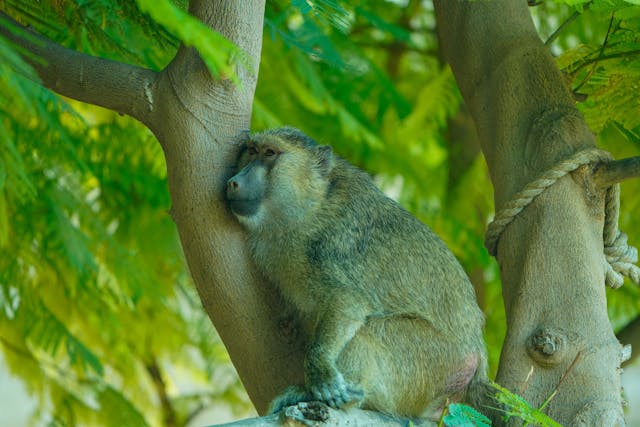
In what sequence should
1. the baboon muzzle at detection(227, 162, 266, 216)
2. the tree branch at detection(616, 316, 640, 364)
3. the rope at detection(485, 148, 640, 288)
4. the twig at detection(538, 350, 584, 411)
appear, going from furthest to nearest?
the tree branch at detection(616, 316, 640, 364) < the rope at detection(485, 148, 640, 288) < the baboon muzzle at detection(227, 162, 266, 216) < the twig at detection(538, 350, 584, 411)

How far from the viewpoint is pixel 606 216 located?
3.93 meters

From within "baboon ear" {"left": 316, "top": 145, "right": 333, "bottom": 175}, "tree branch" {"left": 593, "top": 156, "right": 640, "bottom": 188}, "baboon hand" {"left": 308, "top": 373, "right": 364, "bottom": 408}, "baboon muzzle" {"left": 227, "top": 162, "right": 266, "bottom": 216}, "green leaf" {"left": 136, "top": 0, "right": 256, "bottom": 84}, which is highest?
"tree branch" {"left": 593, "top": 156, "right": 640, "bottom": 188}

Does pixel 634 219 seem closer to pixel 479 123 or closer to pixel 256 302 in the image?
pixel 479 123

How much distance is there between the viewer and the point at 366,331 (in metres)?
3.69

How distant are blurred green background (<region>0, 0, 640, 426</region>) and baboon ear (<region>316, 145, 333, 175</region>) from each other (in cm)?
43

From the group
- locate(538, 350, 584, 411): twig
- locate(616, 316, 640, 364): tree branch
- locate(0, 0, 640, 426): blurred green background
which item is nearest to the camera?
locate(538, 350, 584, 411): twig

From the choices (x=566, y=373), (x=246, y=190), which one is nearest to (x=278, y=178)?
(x=246, y=190)

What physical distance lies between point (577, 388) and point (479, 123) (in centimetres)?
144

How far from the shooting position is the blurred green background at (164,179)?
4.00 meters

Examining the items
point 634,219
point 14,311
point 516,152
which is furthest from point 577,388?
point 14,311

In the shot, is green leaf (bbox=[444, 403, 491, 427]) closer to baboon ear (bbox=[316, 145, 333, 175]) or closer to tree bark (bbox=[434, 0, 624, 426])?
tree bark (bbox=[434, 0, 624, 426])

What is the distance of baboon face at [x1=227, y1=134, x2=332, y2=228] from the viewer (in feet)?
11.9

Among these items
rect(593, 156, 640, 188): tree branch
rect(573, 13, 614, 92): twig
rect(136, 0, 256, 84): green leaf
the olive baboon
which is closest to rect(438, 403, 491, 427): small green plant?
the olive baboon

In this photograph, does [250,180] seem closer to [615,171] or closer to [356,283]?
[356,283]
